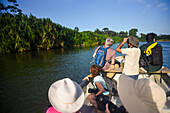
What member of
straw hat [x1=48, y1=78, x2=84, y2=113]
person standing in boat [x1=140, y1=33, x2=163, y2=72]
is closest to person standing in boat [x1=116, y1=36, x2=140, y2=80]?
person standing in boat [x1=140, y1=33, x2=163, y2=72]

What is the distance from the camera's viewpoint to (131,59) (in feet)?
8.35

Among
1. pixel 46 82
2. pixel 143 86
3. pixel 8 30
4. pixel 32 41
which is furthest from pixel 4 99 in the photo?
pixel 32 41

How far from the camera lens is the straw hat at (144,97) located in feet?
3.42

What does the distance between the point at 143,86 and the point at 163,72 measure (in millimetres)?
3729

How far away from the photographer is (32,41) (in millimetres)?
35406

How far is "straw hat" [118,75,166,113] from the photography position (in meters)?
1.04

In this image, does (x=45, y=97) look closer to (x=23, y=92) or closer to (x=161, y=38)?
(x=23, y=92)

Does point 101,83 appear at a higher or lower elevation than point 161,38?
lower

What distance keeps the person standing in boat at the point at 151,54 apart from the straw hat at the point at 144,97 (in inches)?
74.5

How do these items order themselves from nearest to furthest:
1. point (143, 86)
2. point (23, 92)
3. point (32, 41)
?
point (143, 86), point (23, 92), point (32, 41)

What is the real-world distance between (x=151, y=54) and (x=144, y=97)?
82.0 inches

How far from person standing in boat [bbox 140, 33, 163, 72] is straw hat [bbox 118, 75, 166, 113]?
1.89 metres

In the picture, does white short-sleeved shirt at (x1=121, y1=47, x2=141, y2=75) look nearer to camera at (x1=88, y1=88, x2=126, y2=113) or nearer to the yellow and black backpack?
the yellow and black backpack

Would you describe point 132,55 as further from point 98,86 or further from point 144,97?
point 144,97
